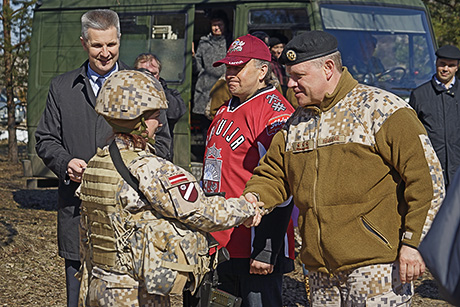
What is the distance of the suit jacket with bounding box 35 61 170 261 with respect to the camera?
411 cm

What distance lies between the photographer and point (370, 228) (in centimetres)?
324

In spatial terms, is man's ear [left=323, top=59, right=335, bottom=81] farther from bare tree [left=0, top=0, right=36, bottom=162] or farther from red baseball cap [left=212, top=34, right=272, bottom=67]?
bare tree [left=0, top=0, right=36, bottom=162]

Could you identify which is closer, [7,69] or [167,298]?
[167,298]

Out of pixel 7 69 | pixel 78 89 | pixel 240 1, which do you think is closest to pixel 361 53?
pixel 240 1

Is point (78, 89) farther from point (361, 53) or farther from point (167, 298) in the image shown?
point (361, 53)

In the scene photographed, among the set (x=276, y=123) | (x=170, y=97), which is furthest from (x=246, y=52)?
(x=170, y=97)

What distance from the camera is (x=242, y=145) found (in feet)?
13.3

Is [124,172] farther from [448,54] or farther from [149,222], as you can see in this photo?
[448,54]

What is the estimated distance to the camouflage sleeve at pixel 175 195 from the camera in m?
3.00

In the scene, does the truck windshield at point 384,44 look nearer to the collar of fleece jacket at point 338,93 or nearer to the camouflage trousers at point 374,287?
the collar of fleece jacket at point 338,93

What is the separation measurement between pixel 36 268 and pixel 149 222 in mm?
4897

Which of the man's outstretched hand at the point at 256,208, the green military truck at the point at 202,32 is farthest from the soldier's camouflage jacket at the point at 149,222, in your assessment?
the green military truck at the point at 202,32

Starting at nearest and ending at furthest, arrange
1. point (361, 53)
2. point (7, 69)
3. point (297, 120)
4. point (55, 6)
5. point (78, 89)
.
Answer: point (297, 120) < point (78, 89) < point (361, 53) < point (55, 6) < point (7, 69)

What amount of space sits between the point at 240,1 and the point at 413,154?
6205 mm
